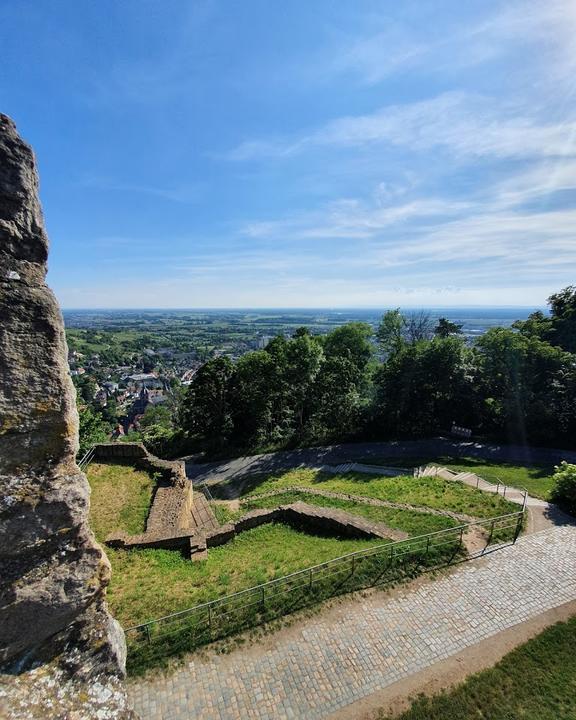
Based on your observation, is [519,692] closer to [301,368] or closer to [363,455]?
[363,455]

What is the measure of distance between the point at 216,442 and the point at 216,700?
24146mm

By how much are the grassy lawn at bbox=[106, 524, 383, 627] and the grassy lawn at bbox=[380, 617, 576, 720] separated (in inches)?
167

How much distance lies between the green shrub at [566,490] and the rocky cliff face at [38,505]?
1690cm

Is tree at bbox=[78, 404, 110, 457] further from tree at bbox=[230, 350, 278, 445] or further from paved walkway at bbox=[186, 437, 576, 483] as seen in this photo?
tree at bbox=[230, 350, 278, 445]

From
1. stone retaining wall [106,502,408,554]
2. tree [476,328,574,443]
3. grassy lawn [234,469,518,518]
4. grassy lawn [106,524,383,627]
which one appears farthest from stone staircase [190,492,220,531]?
tree [476,328,574,443]

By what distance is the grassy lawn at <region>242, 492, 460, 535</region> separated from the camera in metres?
12.8

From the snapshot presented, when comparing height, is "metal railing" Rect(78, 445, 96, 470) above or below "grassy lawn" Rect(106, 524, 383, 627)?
above

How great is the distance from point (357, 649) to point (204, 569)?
5.14 metres

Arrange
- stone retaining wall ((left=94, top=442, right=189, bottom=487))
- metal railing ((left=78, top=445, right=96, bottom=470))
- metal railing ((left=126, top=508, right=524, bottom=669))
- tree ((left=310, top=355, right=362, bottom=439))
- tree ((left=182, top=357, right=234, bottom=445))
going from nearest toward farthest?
1. metal railing ((left=126, top=508, right=524, bottom=669))
2. metal railing ((left=78, top=445, right=96, bottom=470))
3. stone retaining wall ((left=94, top=442, right=189, bottom=487))
4. tree ((left=310, top=355, right=362, bottom=439))
5. tree ((left=182, top=357, right=234, bottom=445))

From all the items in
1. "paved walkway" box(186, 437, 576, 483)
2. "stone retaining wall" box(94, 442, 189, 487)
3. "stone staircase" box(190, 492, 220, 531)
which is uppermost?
"stone retaining wall" box(94, 442, 189, 487)

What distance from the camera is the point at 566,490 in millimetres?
14625

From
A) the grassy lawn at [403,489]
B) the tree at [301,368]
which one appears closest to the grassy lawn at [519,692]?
the grassy lawn at [403,489]

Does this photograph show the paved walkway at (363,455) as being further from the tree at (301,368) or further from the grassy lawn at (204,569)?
the grassy lawn at (204,569)

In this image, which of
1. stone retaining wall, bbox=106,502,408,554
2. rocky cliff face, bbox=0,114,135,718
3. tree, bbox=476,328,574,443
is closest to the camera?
rocky cliff face, bbox=0,114,135,718
